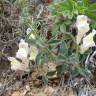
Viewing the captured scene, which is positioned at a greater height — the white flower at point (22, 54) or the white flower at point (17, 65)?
the white flower at point (22, 54)

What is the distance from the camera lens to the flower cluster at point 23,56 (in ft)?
5.84

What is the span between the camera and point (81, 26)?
1724mm

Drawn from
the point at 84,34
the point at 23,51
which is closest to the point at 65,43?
the point at 84,34

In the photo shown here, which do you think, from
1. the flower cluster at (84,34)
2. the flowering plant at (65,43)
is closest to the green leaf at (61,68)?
the flowering plant at (65,43)

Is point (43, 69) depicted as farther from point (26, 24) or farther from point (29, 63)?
point (26, 24)

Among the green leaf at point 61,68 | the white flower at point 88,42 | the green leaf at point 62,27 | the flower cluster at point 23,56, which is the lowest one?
the green leaf at point 61,68

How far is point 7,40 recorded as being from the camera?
6.84 feet

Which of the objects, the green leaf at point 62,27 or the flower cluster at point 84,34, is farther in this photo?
the green leaf at point 62,27

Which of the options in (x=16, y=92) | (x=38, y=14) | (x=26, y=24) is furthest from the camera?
(x=38, y=14)

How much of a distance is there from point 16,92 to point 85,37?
1.49 ft

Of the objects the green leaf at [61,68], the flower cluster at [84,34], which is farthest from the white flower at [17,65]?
the flower cluster at [84,34]

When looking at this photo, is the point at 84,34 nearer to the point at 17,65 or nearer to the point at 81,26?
the point at 81,26

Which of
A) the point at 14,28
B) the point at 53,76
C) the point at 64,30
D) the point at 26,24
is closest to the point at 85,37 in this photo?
the point at 64,30

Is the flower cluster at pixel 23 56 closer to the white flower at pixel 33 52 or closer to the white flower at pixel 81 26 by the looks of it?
the white flower at pixel 33 52
